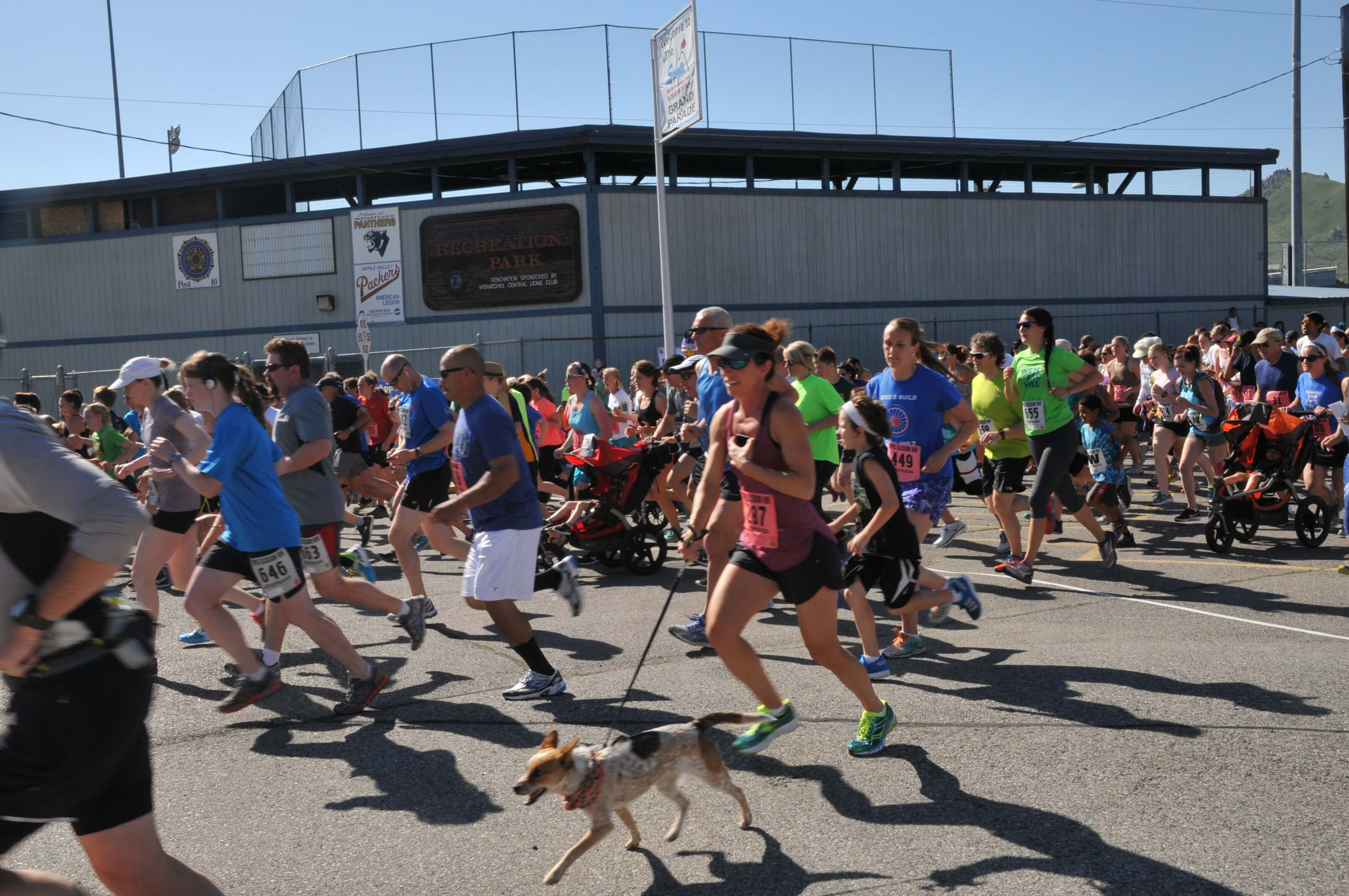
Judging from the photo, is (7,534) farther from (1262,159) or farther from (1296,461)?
(1262,159)

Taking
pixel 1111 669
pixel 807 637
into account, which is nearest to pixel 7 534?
pixel 807 637

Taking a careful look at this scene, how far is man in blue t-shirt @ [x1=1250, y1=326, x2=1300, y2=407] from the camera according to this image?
10.7 metres

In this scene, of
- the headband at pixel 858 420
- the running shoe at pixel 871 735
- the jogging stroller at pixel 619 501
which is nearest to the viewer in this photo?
the running shoe at pixel 871 735

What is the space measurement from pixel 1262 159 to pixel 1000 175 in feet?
27.6

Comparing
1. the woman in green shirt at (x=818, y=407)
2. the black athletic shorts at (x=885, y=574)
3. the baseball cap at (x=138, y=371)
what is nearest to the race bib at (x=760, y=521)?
the black athletic shorts at (x=885, y=574)

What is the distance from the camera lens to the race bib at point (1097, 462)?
10.0m

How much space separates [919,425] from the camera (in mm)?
6863

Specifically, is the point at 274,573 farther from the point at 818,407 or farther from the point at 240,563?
the point at 818,407

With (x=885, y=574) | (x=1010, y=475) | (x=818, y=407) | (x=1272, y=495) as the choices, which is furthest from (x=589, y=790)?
(x=1272, y=495)

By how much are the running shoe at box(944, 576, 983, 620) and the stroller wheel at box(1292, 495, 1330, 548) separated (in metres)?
4.94

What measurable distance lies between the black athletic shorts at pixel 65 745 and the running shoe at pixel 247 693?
10.6ft

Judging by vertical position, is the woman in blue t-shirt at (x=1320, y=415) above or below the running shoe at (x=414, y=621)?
above

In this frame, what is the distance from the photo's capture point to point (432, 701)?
6039 mm

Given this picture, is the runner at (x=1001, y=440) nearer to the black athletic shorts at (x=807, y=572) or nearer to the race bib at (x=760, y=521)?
the black athletic shorts at (x=807, y=572)
